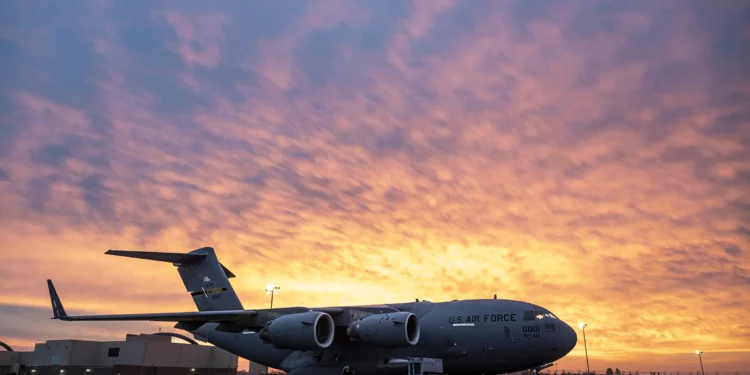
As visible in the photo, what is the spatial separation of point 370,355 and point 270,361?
6502 millimetres

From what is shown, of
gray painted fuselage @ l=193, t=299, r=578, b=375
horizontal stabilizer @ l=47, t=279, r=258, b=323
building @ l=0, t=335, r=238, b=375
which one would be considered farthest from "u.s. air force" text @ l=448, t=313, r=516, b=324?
building @ l=0, t=335, r=238, b=375

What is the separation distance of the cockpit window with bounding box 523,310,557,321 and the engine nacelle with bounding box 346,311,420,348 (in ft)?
14.2

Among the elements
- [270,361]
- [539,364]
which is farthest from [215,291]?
[539,364]

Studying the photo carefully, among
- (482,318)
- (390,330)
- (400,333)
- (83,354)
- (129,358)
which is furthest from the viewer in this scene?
(83,354)

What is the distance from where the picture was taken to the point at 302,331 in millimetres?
21516

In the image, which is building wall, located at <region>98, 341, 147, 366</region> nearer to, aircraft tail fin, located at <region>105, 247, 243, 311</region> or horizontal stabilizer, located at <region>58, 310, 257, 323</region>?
aircraft tail fin, located at <region>105, 247, 243, 311</region>

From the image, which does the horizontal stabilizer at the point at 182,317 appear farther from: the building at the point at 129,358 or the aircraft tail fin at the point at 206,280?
the building at the point at 129,358

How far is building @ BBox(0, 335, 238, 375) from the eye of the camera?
1715 inches

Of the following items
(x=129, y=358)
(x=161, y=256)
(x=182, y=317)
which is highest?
(x=161, y=256)

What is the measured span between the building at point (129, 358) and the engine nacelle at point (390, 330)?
93.0 feet

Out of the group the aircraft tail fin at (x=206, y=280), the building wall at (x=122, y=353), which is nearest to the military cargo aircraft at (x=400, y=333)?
the aircraft tail fin at (x=206, y=280)

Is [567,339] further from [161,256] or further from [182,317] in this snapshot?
[161,256]

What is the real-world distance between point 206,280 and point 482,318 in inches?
620

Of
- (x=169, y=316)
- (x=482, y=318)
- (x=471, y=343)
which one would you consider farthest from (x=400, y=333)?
(x=169, y=316)
